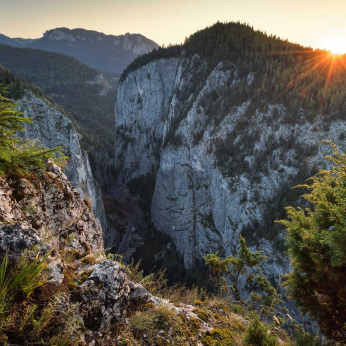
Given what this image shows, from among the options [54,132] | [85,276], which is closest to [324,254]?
[85,276]

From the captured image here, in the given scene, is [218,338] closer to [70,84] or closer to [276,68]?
[276,68]

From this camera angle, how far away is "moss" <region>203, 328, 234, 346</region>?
15.5ft

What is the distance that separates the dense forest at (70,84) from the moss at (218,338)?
4329 inches

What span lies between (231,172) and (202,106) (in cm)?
2143

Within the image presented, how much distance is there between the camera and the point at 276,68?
50.6m

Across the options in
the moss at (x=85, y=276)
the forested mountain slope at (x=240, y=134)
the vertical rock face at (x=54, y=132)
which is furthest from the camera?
the vertical rock face at (x=54, y=132)

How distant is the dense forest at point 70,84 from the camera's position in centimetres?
12502

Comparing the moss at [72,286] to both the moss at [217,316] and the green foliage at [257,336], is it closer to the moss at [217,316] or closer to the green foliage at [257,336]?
the green foliage at [257,336]

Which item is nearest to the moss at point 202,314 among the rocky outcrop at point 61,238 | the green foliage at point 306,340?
the rocky outcrop at point 61,238

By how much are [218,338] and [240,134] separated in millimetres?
46962

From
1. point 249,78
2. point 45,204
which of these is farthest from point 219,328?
point 249,78

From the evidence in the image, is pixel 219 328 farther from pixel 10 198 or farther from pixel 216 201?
pixel 216 201

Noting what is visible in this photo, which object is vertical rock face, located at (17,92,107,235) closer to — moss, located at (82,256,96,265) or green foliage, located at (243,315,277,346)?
moss, located at (82,256,96,265)

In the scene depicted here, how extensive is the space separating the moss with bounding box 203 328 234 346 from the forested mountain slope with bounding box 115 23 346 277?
3299cm
